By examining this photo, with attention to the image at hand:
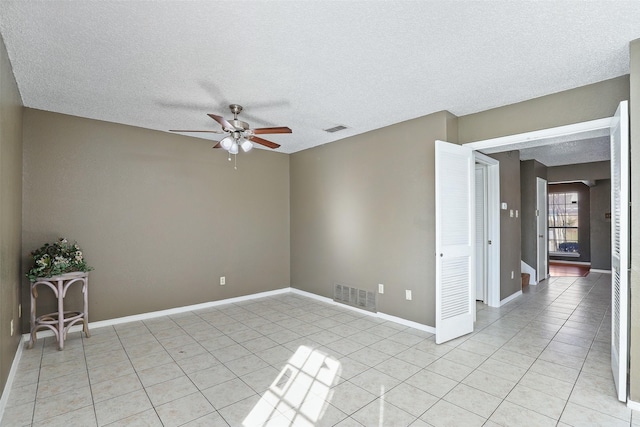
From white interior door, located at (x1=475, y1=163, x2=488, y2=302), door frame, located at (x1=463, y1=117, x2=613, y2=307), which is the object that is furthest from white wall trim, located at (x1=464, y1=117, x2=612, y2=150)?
white interior door, located at (x1=475, y1=163, x2=488, y2=302)

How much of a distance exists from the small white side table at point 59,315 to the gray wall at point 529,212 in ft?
24.6

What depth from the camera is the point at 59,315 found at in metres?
3.25

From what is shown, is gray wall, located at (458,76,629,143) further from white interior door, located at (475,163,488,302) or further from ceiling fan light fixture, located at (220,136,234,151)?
ceiling fan light fixture, located at (220,136,234,151)

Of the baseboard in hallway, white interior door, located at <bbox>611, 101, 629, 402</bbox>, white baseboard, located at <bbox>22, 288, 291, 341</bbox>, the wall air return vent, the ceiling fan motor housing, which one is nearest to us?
white interior door, located at <bbox>611, 101, 629, 402</bbox>

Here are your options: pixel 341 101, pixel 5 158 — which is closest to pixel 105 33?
pixel 5 158

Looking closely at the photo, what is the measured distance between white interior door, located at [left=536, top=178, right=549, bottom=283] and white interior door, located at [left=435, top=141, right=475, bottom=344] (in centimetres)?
395

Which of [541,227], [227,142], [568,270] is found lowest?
[568,270]

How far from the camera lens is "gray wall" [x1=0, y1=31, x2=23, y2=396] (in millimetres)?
2336

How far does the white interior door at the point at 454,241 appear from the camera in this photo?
11.1 ft

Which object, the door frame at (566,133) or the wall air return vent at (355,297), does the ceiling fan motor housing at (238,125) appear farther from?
the wall air return vent at (355,297)

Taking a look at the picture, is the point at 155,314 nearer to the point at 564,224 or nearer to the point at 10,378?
the point at 10,378

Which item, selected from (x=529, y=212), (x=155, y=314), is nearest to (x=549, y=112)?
(x=529, y=212)

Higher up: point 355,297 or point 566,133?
point 566,133

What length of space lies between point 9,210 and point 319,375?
9.80 ft
